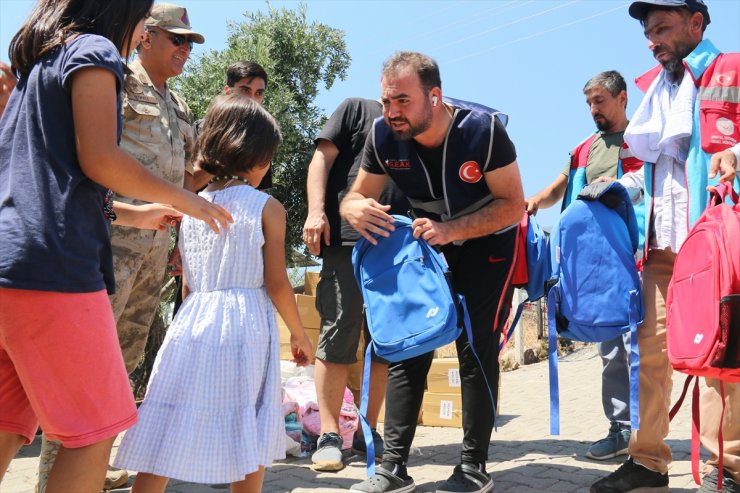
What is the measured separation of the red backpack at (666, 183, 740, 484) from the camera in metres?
3.00

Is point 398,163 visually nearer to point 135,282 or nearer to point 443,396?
point 135,282

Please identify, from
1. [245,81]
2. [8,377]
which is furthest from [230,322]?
[245,81]

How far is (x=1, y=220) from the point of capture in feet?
7.14

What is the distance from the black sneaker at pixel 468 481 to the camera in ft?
12.2

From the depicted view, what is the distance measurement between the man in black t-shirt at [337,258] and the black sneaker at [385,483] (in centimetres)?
80

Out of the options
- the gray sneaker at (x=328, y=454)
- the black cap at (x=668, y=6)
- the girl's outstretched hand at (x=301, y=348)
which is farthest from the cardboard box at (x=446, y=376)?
the black cap at (x=668, y=6)

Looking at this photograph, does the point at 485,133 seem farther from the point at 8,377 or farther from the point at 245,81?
the point at 8,377

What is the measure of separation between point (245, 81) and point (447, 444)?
2.86 meters

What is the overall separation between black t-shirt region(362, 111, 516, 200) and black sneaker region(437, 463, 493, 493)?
4.57ft

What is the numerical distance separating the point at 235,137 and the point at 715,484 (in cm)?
278

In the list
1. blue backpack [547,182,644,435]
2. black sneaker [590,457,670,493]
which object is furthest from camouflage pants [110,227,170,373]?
black sneaker [590,457,670,493]

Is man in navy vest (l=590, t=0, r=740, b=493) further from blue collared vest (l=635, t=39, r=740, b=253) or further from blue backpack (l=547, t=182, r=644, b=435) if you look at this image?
blue backpack (l=547, t=182, r=644, b=435)

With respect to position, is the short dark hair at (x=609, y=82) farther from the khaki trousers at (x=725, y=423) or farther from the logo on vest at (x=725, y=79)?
the khaki trousers at (x=725, y=423)

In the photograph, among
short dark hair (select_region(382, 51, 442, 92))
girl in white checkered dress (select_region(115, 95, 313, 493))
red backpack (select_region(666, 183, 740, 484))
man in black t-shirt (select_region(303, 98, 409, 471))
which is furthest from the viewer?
man in black t-shirt (select_region(303, 98, 409, 471))
